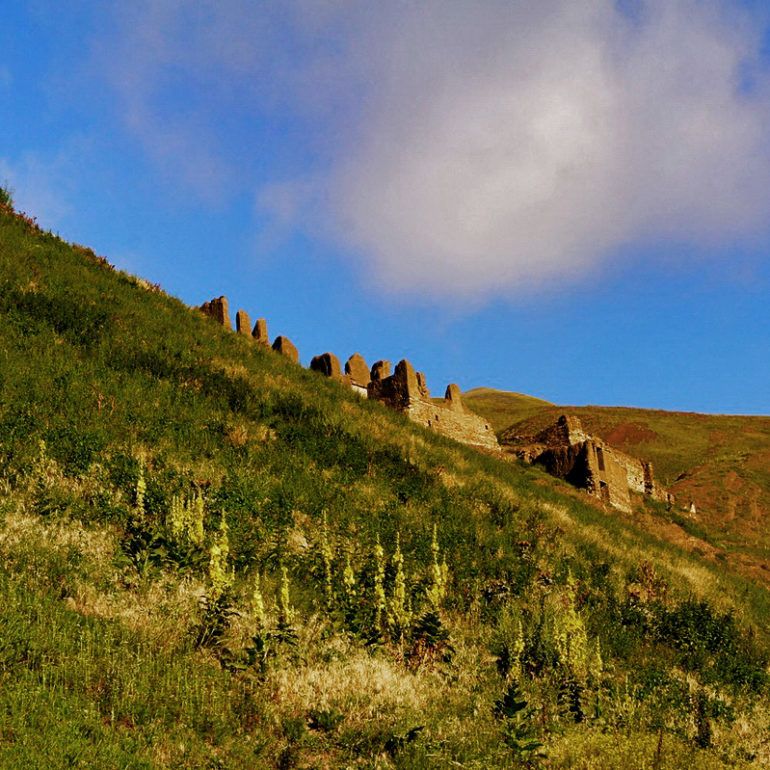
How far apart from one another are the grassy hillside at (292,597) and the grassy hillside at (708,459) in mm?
12082

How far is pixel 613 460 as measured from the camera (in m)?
27.3

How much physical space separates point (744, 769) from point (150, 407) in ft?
35.5

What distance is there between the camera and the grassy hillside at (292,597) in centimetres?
535

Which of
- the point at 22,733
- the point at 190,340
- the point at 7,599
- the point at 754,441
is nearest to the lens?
the point at 22,733

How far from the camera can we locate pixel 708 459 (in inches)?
2395

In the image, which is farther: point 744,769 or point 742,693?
point 742,693

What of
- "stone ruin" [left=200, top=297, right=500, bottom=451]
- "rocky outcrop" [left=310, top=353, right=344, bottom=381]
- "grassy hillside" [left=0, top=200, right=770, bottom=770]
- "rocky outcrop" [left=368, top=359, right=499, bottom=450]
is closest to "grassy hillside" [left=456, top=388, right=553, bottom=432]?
"rocky outcrop" [left=368, top=359, right=499, bottom=450]

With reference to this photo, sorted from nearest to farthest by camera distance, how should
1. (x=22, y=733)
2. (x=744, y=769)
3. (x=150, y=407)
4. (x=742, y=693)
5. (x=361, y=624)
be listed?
(x=22, y=733), (x=744, y=769), (x=361, y=624), (x=742, y=693), (x=150, y=407)

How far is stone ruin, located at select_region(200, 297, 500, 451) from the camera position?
24078 mm

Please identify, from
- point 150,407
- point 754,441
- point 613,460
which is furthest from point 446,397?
point 754,441

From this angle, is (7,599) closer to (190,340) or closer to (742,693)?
(742,693)

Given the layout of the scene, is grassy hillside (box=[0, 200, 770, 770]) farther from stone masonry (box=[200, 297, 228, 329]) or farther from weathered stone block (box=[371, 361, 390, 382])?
weathered stone block (box=[371, 361, 390, 382])

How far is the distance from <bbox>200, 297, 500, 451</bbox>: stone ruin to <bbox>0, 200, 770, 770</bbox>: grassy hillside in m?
7.28

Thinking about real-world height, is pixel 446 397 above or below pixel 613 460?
above
